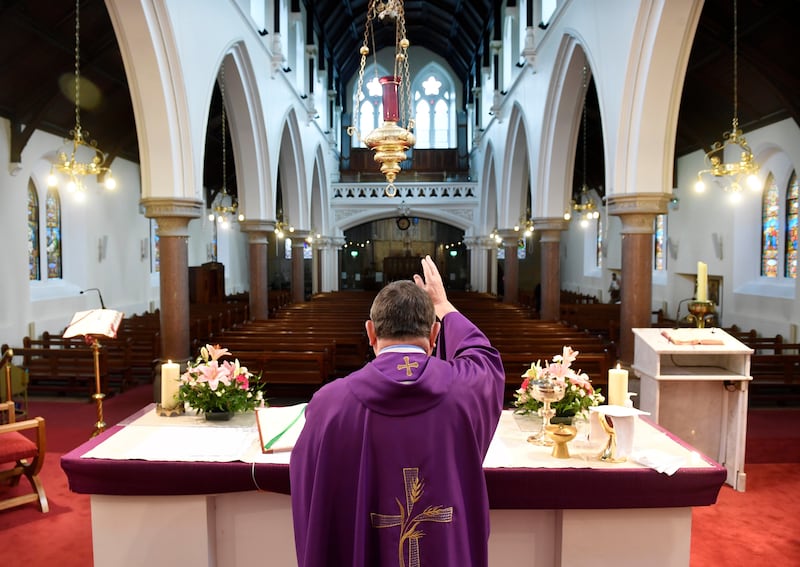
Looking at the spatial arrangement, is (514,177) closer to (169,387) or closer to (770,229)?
(770,229)

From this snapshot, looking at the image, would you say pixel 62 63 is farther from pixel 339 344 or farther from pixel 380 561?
pixel 380 561

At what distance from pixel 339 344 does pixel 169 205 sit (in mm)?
3670

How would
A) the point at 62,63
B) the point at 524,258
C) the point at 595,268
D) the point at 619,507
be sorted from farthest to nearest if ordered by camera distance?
the point at 524,258 → the point at 595,268 → the point at 62,63 → the point at 619,507

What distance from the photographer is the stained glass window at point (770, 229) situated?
12.8 m

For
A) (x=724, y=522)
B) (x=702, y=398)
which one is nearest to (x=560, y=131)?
(x=702, y=398)

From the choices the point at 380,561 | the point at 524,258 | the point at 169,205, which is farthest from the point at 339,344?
the point at 524,258

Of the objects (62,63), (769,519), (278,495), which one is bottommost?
(769,519)

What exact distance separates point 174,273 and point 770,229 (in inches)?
466

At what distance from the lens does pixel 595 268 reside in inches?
984

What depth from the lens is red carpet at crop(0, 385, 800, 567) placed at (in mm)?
4387

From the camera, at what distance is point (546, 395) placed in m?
3.47

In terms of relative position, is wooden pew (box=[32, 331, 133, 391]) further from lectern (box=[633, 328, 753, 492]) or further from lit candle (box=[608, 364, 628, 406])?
lit candle (box=[608, 364, 628, 406])

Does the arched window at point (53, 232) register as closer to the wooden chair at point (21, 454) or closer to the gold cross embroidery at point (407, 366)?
the wooden chair at point (21, 454)

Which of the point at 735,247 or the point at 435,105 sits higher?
the point at 435,105
